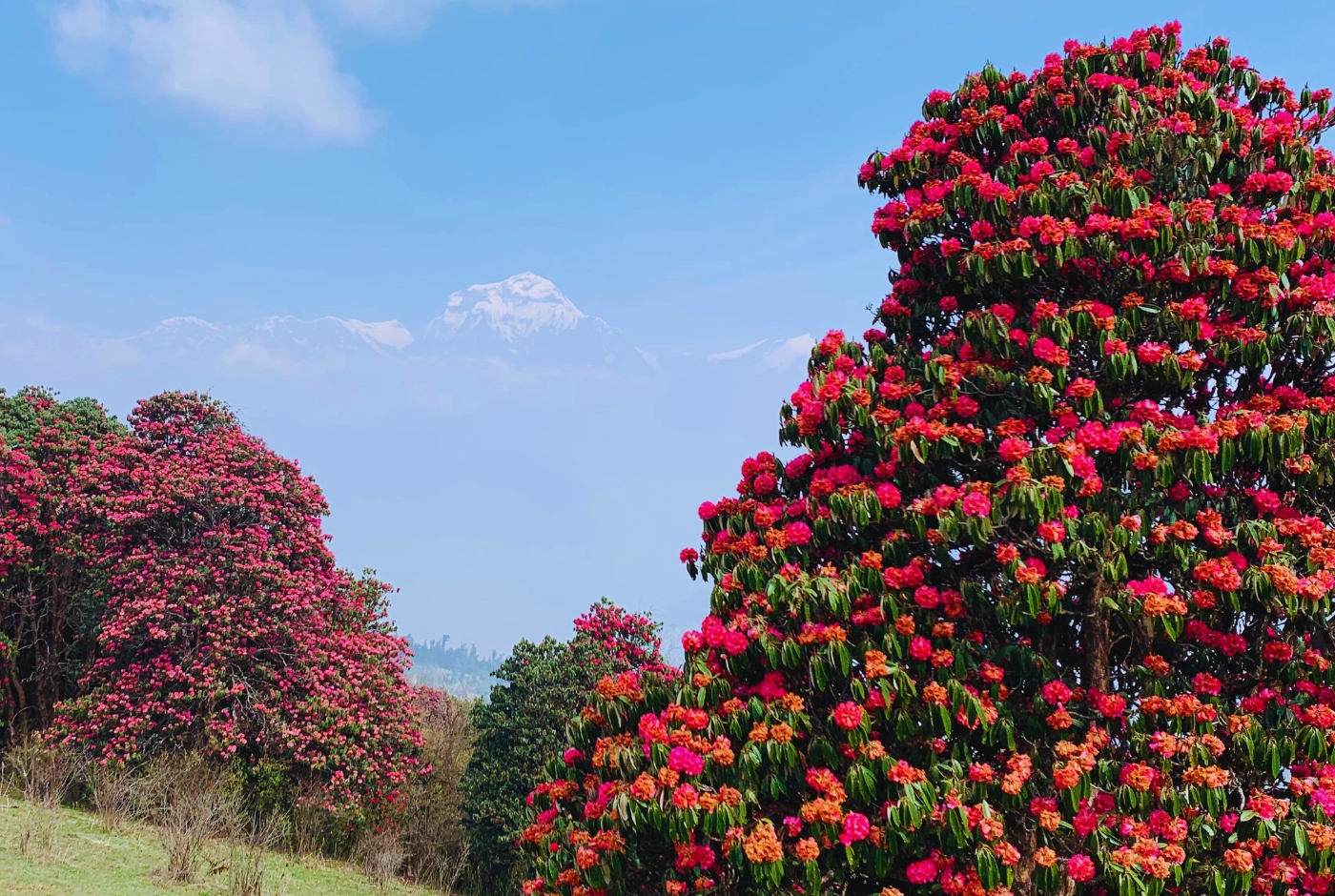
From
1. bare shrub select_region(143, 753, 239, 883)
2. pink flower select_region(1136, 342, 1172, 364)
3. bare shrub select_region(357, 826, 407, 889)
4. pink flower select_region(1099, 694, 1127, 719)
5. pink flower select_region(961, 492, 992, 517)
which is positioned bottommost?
bare shrub select_region(357, 826, 407, 889)

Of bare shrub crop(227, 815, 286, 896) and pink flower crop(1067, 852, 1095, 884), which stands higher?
pink flower crop(1067, 852, 1095, 884)

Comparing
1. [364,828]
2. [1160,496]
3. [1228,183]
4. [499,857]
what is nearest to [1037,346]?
[1160,496]

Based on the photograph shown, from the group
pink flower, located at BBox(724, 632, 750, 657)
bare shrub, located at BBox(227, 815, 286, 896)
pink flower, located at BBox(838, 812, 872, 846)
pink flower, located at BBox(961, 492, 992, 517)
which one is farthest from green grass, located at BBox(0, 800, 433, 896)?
pink flower, located at BBox(961, 492, 992, 517)

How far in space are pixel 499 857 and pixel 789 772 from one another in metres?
15.4

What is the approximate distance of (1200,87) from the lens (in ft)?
26.1

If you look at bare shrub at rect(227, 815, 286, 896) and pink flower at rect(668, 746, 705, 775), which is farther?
bare shrub at rect(227, 815, 286, 896)

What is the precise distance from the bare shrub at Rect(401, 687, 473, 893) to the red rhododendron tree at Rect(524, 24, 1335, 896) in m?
15.3

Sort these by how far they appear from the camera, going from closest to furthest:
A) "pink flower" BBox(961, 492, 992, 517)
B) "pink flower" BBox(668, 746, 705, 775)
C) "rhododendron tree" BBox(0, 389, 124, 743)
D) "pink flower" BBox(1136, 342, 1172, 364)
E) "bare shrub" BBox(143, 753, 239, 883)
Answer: "pink flower" BBox(961, 492, 992, 517) < "pink flower" BBox(668, 746, 705, 775) < "pink flower" BBox(1136, 342, 1172, 364) < "bare shrub" BBox(143, 753, 239, 883) < "rhododendron tree" BBox(0, 389, 124, 743)

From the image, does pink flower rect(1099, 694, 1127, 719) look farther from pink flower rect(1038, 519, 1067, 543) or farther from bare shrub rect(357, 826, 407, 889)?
bare shrub rect(357, 826, 407, 889)

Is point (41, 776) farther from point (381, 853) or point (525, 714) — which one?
point (525, 714)

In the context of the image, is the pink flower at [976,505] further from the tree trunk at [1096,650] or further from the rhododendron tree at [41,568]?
the rhododendron tree at [41,568]

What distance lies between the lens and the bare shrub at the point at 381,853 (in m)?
18.1

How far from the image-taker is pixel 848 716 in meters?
5.93

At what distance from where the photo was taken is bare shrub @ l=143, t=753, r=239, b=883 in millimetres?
14547
